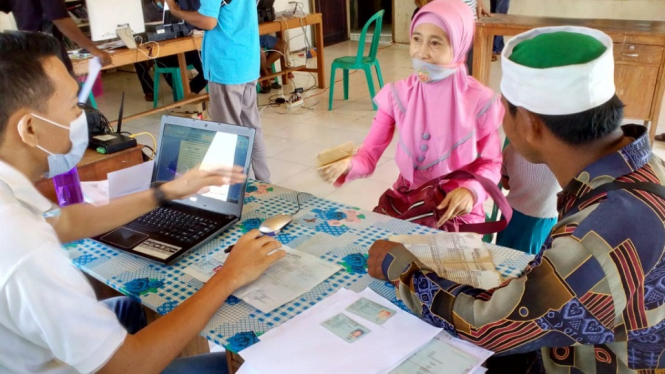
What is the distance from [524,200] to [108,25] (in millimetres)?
3069

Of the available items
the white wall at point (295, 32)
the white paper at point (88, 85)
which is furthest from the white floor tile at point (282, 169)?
the white wall at point (295, 32)

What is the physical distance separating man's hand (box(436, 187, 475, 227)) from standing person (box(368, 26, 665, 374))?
0.50 m

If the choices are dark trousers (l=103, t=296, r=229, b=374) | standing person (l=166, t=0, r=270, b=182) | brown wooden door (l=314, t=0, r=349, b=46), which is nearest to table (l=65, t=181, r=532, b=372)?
dark trousers (l=103, t=296, r=229, b=374)

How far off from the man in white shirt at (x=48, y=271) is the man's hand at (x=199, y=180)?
27cm

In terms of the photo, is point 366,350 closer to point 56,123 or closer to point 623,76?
point 56,123

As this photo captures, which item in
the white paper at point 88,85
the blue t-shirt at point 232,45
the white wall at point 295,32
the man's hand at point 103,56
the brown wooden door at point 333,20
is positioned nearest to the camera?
the white paper at point 88,85

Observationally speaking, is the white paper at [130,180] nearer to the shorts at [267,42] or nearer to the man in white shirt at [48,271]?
the man in white shirt at [48,271]

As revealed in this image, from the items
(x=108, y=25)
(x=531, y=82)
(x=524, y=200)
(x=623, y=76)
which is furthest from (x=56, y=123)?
(x=623, y=76)

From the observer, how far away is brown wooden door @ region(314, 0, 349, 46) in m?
7.77

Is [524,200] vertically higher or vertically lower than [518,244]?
higher

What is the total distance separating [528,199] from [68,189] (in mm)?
1412

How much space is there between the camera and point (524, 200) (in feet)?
5.59

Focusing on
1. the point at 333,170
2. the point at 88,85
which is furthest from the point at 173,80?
the point at 333,170

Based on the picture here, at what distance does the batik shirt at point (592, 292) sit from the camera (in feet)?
2.58
